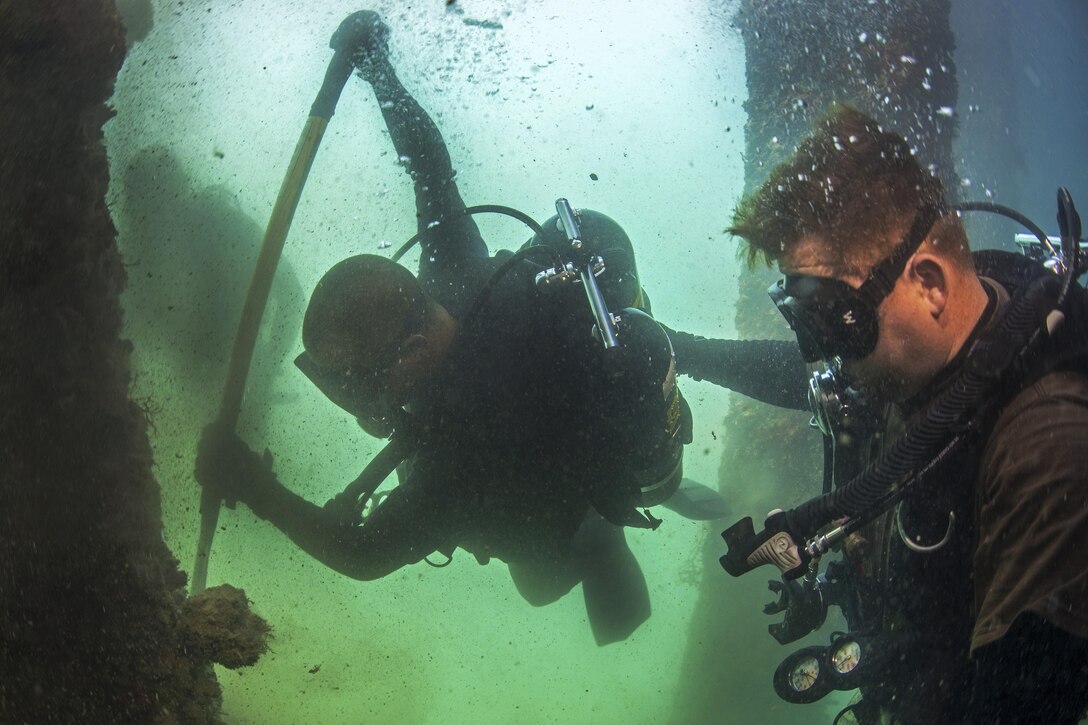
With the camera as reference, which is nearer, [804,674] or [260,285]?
[804,674]

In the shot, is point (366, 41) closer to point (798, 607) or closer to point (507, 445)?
point (507, 445)

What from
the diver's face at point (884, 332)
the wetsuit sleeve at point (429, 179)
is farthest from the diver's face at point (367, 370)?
the diver's face at point (884, 332)

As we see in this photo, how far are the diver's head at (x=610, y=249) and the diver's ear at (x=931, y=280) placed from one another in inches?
56.6

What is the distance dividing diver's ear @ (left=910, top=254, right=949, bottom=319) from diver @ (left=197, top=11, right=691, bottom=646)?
3.45 feet

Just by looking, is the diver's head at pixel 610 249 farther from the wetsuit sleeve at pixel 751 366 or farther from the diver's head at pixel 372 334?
the wetsuit sleeve at pixel 751 366

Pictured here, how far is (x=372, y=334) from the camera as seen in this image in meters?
2.29

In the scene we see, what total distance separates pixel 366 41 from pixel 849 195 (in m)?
4.14

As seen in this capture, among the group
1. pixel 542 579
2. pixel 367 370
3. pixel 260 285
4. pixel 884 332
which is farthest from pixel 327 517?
pixel 884 332

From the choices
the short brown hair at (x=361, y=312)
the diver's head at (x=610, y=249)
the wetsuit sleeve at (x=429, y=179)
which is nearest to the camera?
the short brown hair at (x=361, y=312)

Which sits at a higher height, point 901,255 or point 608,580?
point 901,255

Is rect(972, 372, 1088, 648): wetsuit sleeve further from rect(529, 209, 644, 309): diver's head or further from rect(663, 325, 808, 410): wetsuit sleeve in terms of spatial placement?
rect(663, 325, 808, 410): wetsuit sleeve

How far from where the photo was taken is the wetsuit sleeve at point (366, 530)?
8.30ft

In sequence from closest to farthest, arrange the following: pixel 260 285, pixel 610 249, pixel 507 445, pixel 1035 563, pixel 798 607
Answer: pixel 1035 563 → pixel 507 445 → pixel 798 607 → pixel 610 249 → pixel 260 285

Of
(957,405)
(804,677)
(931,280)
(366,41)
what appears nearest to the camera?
(957,405)
